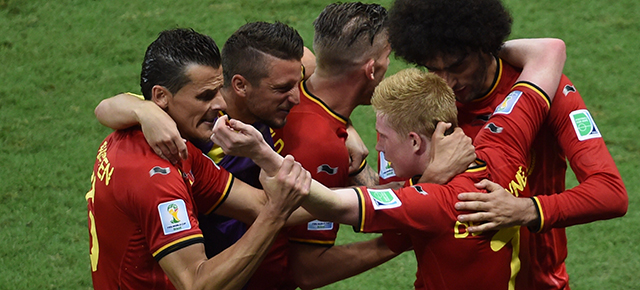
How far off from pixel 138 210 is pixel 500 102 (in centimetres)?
162

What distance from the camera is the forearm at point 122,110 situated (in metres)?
3.18

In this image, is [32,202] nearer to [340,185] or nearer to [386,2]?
[340,185]

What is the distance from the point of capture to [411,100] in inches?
119

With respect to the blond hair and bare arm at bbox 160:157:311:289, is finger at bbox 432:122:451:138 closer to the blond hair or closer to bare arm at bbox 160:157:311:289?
the blond hair

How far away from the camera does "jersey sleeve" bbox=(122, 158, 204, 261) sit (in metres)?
2.97

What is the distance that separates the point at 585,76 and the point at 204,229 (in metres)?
5.32

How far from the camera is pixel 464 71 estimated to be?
11.3 ft

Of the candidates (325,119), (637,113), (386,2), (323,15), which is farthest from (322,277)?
(386,2)

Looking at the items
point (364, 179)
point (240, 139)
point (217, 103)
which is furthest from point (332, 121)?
point (240, 139)

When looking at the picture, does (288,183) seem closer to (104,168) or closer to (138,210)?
(138,210)

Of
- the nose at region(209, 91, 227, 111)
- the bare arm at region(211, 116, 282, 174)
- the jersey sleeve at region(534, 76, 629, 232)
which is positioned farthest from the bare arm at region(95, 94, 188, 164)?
the jersey sleeve at region(534, 76, 629, 232)

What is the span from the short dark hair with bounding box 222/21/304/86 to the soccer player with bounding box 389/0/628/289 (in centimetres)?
51

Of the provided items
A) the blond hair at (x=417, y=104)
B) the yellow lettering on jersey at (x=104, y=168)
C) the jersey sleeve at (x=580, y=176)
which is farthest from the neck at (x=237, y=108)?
the jersey sleeve at (x=580, y=176)

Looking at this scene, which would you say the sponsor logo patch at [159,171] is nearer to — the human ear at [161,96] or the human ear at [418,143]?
the human ear at [161,96]
